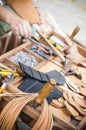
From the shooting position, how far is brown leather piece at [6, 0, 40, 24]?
1682 millimetres

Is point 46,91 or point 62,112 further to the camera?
point 62,112

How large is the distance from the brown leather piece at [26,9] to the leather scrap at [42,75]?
1.59ft

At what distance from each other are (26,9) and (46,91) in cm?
88

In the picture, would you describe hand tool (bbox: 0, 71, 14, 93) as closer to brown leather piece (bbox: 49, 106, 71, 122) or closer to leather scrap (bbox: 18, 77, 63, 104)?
leather scrap (bbox: 18, 77, 63, 104)

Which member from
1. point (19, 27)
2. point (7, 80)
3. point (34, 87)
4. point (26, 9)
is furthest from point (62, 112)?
point (26, 9)

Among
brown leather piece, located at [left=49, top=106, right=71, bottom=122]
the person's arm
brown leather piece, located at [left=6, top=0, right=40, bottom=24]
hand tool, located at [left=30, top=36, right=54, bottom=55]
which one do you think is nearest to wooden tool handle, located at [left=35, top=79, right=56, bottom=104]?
brown leather piece, located at [left=49, top=106, right=71, bottom=122]

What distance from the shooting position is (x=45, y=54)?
5.03 feet

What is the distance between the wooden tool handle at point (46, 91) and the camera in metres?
0.97

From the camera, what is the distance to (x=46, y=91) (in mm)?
997

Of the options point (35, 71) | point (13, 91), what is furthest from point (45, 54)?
point (13, 91)

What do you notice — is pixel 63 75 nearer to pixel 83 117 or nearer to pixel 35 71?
pixel 35 71

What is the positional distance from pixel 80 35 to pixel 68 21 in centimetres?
38

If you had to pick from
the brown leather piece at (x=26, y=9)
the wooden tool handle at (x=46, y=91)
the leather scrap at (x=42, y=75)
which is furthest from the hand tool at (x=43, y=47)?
the wooden tool handle at (x=46, y=91)

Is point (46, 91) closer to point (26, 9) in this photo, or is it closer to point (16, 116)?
point (16, 116)
